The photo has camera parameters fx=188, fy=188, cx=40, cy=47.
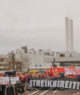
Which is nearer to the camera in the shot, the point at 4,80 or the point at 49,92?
the point at 4,80

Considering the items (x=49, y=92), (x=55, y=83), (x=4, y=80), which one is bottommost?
(x=49, y=92)

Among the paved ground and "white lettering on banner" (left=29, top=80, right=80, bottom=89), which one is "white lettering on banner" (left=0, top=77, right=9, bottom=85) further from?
the paved ground

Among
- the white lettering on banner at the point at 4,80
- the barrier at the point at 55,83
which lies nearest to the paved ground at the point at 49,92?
the barrier at the point at 55,83

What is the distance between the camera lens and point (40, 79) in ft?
44.0

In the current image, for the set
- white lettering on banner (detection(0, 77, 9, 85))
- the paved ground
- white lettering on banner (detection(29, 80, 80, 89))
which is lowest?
the paved ground

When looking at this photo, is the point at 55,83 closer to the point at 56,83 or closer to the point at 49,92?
the point at 56,83

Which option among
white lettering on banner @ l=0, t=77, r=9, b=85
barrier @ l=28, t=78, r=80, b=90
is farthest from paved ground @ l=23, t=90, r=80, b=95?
white lettering on banner @ l=0, t=77, r=9, b=85

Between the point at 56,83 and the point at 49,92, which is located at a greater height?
the point at 56,83

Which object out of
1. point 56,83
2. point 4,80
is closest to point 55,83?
point 56,83

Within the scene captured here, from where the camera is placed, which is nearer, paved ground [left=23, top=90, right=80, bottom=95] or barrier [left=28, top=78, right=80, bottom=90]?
barrier [left=28, top=78, right=80, bottom=90]

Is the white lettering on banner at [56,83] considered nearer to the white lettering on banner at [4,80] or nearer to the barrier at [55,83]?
the barrier at [55,83]

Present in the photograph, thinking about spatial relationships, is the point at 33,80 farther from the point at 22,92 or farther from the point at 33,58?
the point at 33,58

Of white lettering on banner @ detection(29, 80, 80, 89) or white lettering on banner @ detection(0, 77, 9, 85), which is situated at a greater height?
white lettering on banner @ detection(0, 77, 9, 85)

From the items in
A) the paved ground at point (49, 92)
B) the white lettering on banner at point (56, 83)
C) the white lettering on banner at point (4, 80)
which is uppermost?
the white lettering on banner at point (4, 80)
